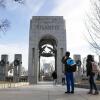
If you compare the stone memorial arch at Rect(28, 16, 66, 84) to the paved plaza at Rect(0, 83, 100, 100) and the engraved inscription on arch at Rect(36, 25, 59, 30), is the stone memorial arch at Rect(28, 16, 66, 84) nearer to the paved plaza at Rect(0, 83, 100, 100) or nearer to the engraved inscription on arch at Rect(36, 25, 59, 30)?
the engraved inscription on arch at Rect(36, 25, 59, 30)

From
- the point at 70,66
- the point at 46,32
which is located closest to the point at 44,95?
the point at 70,66

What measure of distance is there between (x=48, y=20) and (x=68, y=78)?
154 ft

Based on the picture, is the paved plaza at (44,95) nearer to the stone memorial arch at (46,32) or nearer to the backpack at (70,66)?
the backpack at (70,66)

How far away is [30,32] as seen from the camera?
59.6 m

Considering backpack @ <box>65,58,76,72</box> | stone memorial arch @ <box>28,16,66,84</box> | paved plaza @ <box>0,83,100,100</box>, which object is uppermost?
stone memorial arch @ <box>28,16,66,84</box>

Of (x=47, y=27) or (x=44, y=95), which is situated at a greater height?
(x=47, y=27)

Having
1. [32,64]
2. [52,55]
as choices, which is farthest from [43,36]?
[52,55]

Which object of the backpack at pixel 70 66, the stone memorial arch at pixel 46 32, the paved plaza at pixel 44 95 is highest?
the stone memorial arch at pixel 46 32

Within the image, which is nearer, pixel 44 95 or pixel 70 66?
pixel 44 95

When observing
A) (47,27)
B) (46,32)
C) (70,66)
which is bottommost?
(70,66)

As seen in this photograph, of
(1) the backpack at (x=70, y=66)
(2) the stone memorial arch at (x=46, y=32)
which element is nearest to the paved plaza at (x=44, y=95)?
(1) the backpack at (x=70, y=66)

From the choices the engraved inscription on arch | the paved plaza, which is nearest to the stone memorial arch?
the engraved inscription on arch

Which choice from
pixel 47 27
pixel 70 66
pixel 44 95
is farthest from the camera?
pixel 47 27

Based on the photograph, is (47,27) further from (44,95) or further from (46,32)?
(44,95)
